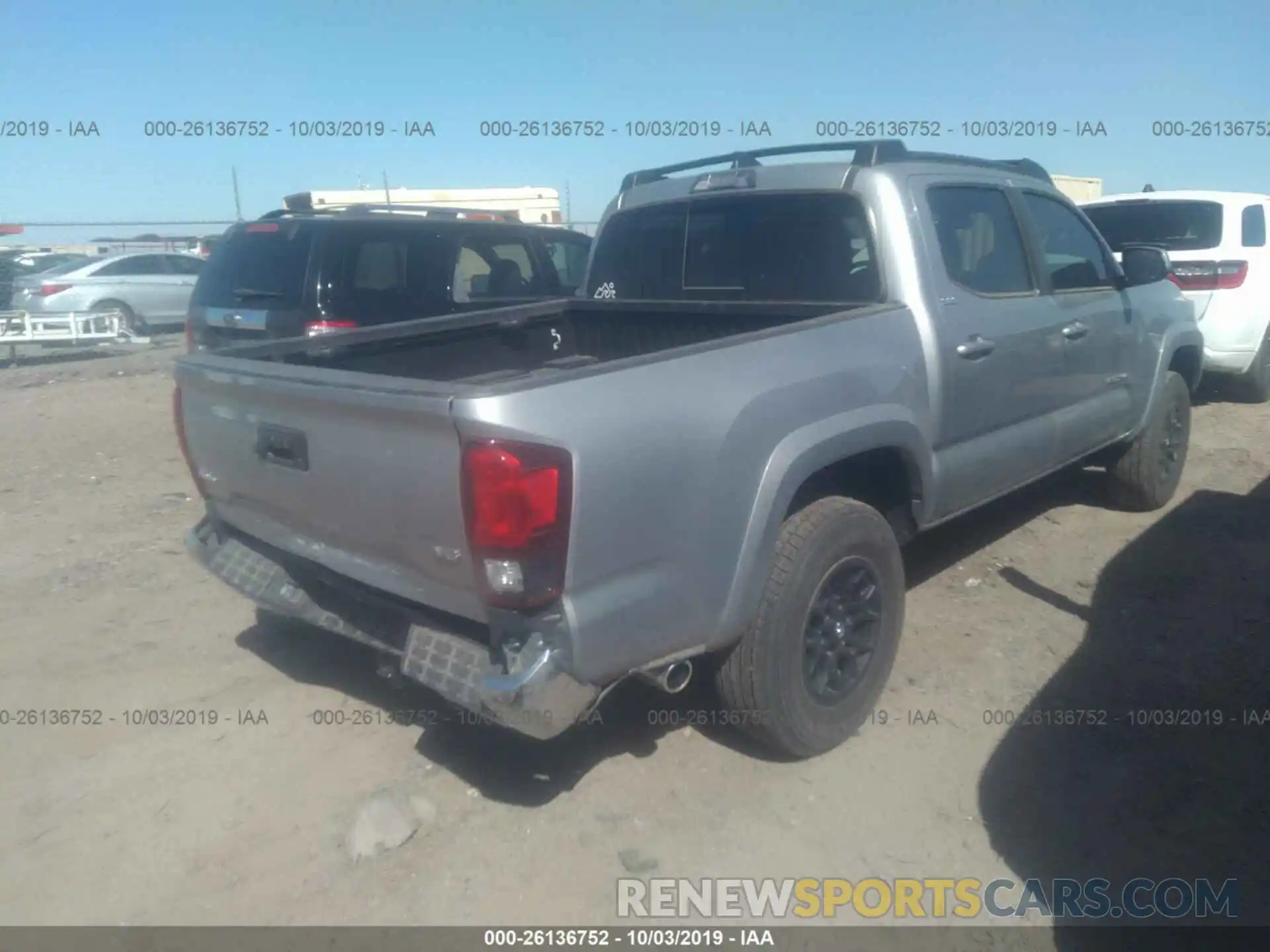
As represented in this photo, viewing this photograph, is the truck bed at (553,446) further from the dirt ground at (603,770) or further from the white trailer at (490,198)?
the white trailer at (490,198)

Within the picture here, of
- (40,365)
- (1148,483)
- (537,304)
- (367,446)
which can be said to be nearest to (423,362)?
Answer: (537,304)

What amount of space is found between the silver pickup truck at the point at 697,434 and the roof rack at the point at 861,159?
2cm

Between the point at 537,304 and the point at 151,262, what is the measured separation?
15.6m

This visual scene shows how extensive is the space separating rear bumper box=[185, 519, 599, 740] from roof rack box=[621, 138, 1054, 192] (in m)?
2.39

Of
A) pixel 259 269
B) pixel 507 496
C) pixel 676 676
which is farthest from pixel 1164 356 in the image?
pixel 259 269

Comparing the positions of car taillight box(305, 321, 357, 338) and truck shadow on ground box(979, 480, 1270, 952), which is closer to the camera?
truck shadow on ground box(979, 480, 1270, 952)

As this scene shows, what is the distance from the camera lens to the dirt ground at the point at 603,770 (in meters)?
2.96

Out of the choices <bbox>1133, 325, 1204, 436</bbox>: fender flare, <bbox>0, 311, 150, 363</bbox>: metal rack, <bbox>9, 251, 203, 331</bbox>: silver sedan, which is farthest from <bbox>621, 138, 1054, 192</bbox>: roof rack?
<bbox>9, 251, 203, 331</bbox>: silver sedan

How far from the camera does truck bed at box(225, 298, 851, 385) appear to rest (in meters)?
3.98

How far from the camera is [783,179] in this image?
413 centimetres

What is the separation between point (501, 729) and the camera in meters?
3.82

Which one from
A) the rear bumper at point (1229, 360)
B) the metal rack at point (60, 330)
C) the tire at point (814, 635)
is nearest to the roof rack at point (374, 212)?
the tire at point (814, 635)

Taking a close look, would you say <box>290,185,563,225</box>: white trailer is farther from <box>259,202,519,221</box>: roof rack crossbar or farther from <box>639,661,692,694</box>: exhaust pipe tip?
<box>639,661,692,694</box>: exhaust pipe tip

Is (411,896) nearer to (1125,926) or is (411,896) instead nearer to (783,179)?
(1125,926)
